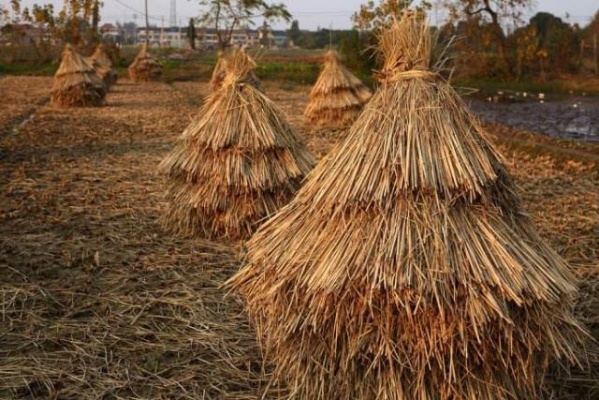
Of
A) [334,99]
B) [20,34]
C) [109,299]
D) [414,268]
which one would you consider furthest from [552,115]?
[20,34]

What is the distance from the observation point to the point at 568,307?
2.95 metres

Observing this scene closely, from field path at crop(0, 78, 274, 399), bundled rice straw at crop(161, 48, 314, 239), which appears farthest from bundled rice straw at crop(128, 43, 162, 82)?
bundled rice straw at crop(161, 48, 314, 239)

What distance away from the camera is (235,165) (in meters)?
6.11

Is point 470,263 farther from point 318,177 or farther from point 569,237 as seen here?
point 569,237

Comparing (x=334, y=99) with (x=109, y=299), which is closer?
(x=109, y=299)

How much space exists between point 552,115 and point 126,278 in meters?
15.9

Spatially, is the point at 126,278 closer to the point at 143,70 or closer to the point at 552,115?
the point at 552,115

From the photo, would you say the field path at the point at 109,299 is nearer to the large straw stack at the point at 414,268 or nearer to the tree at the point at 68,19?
the large straw stack at the point at 414,268

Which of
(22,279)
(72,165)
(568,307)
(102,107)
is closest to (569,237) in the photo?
(568,307)

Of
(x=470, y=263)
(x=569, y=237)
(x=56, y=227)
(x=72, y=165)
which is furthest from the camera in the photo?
(x=72, y=165)

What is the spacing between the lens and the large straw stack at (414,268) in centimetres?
276

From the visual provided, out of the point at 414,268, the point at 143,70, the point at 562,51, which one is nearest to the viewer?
the point at 414,268

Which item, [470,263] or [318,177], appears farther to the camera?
[318,177]

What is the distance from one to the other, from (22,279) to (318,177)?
296cm
